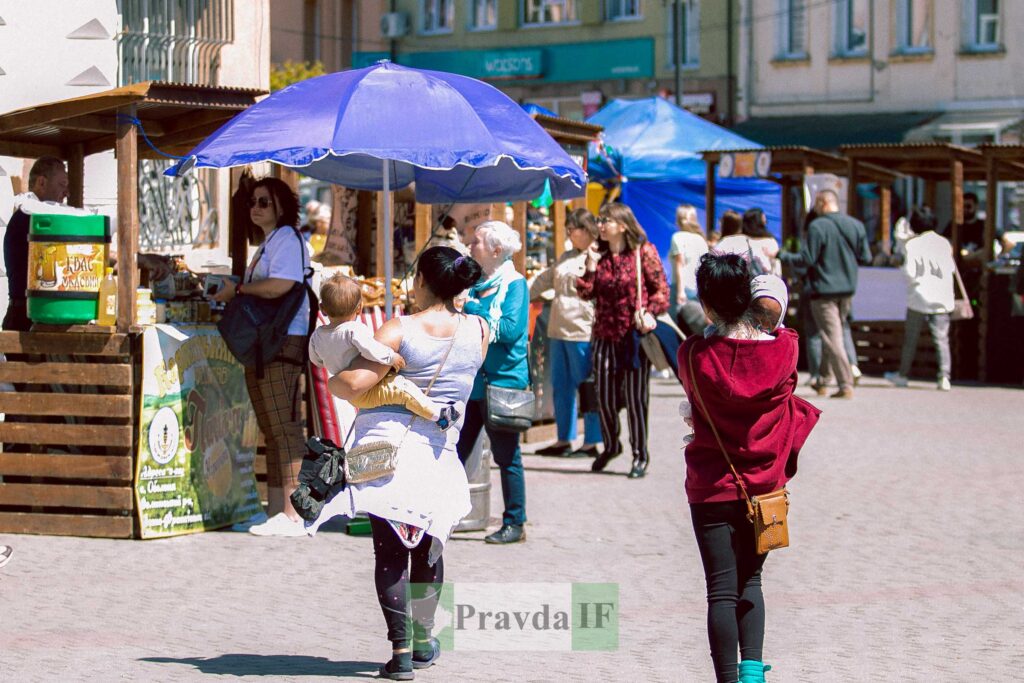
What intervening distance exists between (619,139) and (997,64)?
10291mm

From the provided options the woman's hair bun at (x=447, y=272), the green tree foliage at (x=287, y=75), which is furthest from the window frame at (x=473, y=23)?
the woman's hair bun at (x=447, y=272)

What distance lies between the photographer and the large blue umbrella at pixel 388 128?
26.3 feet

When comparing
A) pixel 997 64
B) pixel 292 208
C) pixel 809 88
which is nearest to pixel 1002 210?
pixel 997 64

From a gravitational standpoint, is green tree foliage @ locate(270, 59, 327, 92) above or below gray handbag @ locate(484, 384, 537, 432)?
above

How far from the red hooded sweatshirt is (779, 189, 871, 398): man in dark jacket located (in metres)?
11.5

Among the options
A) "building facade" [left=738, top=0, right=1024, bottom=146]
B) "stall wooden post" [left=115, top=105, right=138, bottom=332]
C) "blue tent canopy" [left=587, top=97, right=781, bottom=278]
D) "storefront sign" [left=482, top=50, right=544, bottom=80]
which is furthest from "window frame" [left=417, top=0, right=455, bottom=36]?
"stall wooden post" [left=115, top=105, right=138, bottom=332]

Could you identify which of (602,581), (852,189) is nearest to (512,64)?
(852,189)

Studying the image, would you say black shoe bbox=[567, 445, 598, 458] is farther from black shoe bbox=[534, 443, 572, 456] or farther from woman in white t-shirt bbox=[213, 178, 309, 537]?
woman in white t-shirt bbox=[213, 178, 309, 537]

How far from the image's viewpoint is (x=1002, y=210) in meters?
32.8

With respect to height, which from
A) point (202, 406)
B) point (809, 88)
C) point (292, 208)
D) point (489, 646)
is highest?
point (809, 88)

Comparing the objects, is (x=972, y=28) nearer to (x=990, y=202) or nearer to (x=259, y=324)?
(x=990, y=202)

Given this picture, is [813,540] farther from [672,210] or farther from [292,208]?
[672,210]

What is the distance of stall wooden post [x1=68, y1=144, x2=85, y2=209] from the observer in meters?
11.0

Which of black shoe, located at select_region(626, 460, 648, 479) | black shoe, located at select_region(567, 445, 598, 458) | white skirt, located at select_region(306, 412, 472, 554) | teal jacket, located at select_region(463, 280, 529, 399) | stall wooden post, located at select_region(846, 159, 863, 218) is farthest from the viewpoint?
stall wooden post, located at select_region(846, 159, 863, 218)
